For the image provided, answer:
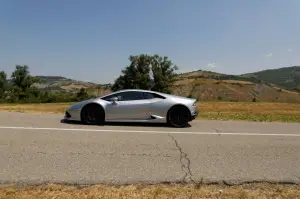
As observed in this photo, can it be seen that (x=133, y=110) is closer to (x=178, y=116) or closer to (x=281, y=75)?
(x=178, y=116)

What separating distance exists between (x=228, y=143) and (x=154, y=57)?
201 feet

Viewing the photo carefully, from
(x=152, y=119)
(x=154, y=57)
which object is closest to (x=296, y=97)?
(x=154, y=57)

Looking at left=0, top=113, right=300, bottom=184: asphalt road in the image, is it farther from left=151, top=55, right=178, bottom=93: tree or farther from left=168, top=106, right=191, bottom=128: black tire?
left=151, top=55, right=178, bottom=93: tree

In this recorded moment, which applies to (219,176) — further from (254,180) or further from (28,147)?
(28,147)

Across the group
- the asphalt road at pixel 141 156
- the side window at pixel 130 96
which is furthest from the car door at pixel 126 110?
the asphalt road at pixel 141 156

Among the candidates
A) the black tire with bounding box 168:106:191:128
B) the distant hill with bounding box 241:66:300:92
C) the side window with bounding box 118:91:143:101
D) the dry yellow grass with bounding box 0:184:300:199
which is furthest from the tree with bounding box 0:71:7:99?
the distant hill with bounding box 241:66:300:92

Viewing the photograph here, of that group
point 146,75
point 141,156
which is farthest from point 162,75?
point 141,156

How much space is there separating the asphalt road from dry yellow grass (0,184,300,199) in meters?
0.26

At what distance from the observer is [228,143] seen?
6.52 metres

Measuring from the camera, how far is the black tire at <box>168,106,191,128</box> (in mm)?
8932

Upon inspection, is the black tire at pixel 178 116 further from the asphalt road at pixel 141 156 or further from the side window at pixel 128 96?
the side window at pixel 128 96

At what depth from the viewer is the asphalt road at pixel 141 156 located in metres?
4.19

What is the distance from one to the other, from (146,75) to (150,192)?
200 feet

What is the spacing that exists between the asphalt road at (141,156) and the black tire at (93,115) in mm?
951
